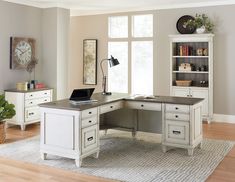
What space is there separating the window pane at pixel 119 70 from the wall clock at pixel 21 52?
6.91 feet

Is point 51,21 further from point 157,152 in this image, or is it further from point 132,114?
point 157,152

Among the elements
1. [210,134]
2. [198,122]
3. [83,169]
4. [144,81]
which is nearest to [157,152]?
[198,122]

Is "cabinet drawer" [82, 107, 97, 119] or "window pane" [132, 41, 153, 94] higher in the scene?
"window pane" [132, 41, 153, 94]

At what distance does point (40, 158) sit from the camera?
13.9 ft

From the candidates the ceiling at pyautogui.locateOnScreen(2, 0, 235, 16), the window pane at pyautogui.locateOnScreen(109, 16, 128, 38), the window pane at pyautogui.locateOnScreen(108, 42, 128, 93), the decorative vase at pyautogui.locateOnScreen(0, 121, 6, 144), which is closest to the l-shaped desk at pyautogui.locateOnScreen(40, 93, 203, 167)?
the decorative vase at pyautogui.locateOnScreen(0, 121, 6, 144)

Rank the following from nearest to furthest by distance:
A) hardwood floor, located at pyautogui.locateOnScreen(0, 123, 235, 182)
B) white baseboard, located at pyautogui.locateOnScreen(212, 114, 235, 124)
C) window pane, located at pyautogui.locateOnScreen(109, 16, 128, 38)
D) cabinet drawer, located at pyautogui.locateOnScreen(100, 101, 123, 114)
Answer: hardwood floor, located at pyautogui.locateOnScreen(0, 123, 235, 182)
cabinet drawer, located at pyautogui.locateOnScreen(100, 101, 123, 114)
white baseboard, located at pyautogui.locateOnScreen(212, 114, 235, 124)
window pane, located at pyautogui.locateOnScreen(109, 16, 128, 38)

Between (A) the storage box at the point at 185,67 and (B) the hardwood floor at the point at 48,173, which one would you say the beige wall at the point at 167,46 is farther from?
(B) the hardwood floor at the point at 48,173

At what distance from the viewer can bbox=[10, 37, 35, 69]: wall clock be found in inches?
249

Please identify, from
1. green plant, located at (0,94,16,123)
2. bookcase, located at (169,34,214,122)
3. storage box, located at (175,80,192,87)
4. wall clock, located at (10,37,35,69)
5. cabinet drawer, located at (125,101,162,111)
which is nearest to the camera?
cabinet drawer, located at (125,101,162,111)

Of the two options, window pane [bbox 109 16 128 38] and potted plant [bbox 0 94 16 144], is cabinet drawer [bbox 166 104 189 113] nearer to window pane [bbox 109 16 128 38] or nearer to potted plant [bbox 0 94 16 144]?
potted plant [bbox 0 94 16 144]

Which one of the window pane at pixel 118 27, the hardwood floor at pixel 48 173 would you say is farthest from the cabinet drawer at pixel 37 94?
the window pane at pixel 118 27

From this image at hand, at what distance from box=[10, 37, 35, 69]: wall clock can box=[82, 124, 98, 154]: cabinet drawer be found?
3.01 meters

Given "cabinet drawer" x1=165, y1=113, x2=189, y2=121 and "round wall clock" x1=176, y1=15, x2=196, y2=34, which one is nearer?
"cabinet drawer" x1=165, y1=113, x2=189, y2=121

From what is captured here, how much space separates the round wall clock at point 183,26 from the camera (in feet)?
22.5
